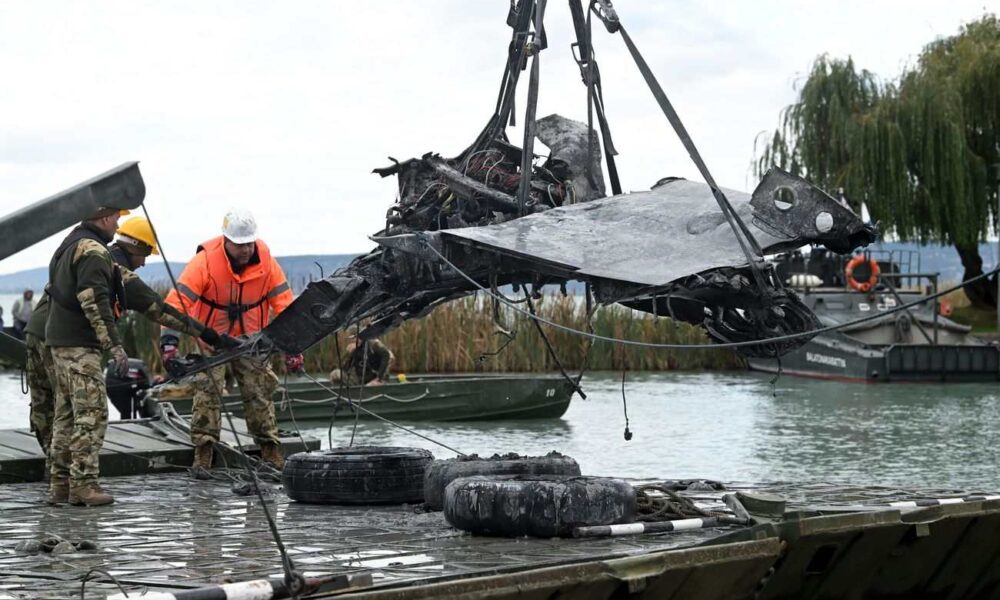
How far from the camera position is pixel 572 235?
7781 millimetres

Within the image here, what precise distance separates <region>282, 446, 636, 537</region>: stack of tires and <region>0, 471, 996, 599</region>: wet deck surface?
11 cm

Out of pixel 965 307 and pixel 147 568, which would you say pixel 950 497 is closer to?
pixel 147 568

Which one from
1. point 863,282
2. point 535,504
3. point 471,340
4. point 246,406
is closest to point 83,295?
point 246,406

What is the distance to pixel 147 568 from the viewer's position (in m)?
6.61

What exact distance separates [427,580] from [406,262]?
8.43 feet

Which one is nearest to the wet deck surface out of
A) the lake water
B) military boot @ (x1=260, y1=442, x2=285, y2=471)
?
military boot @ (x1=260, y1=442, x2=285, y2=471)

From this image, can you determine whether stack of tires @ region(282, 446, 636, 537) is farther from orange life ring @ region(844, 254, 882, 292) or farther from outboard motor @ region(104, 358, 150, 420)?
orange life ring @ region(844, 254, 882, 292)

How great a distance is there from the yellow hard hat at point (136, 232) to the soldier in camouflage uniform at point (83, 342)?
1.20 metres

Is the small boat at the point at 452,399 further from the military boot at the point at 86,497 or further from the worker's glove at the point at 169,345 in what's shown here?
the military boot at the point at 86,497

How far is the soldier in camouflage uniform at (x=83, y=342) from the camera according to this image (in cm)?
880

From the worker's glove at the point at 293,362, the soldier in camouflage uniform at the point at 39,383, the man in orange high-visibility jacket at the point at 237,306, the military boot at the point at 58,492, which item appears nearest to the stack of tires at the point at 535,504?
the military boot at the point at 58,492

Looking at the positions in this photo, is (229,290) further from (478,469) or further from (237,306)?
(478,469)

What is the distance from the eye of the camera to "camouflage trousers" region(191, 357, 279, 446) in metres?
10.6

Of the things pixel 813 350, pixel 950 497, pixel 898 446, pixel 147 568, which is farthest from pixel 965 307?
pixel 147 568
